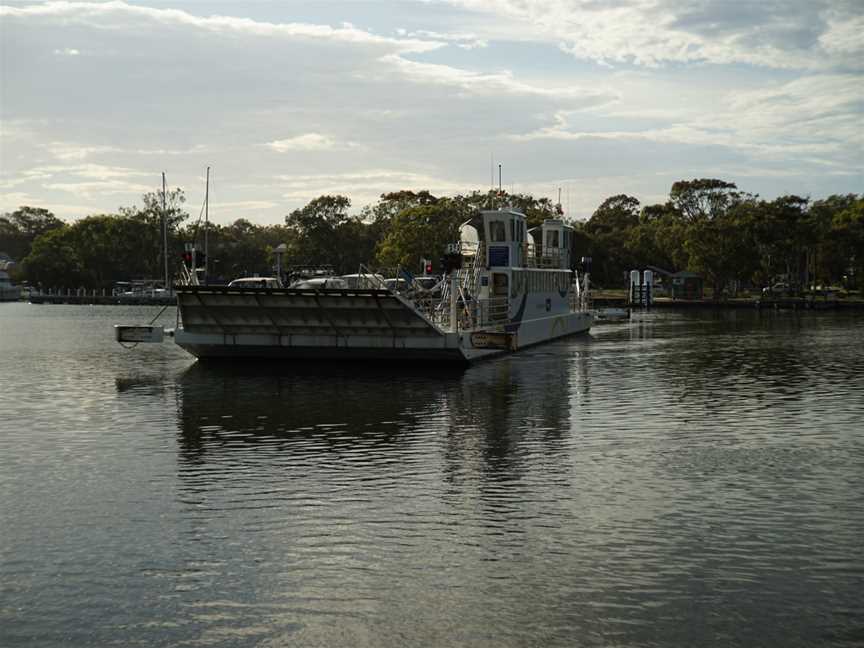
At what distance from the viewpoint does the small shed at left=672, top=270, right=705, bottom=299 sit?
518 feet

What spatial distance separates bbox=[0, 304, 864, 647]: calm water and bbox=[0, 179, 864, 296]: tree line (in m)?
88.6

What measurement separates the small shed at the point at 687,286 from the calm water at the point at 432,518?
123m

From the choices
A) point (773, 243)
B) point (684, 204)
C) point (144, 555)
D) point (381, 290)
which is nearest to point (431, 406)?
point (381, 290)

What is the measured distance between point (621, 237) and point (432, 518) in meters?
172

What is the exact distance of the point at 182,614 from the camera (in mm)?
12891

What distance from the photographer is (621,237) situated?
606ft

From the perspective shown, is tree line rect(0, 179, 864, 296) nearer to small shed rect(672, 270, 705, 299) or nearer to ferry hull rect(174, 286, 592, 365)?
small shed rect(672, 270, 705, 299)

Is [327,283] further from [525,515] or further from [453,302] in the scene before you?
[525,515]

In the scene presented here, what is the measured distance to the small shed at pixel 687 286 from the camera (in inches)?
6216

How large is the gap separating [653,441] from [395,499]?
970cm

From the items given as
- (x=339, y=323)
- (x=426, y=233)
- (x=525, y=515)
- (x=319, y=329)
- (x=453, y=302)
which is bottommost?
(x=525, y=515)

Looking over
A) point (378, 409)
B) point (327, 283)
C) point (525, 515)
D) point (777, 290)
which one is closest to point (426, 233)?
point (777, 290)

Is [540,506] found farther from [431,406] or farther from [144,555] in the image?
[431,406]

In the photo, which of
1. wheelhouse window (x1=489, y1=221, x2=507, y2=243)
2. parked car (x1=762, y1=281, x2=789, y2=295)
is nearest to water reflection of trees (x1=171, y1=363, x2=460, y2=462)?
wheelhouse window (x1=489, y1=221, x2=507, y2=243)
